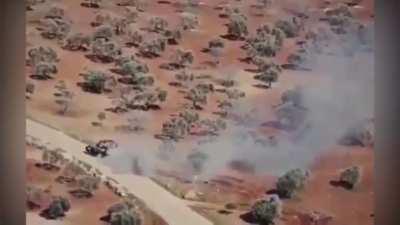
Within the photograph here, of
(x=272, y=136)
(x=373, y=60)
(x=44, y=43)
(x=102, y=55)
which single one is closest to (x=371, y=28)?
(x=373, y=60)

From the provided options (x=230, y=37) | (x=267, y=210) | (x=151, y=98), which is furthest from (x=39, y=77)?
(x=267, y=210)

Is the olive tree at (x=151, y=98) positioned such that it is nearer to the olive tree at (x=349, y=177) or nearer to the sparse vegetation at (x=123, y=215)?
the sparse vegetation at (x=123, y=215)

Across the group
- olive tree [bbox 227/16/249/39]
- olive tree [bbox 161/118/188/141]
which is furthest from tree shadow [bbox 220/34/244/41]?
olive tree [bbox 161/118/188/141]

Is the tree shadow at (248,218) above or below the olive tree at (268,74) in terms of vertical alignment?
below

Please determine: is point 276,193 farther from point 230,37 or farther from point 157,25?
point 157,25

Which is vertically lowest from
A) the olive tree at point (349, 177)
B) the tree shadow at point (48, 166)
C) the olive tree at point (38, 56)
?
the olive tree at point (349, 177)

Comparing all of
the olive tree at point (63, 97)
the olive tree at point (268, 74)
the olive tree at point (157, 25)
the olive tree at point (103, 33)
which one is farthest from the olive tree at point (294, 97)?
the olive tree at point (63, 97)

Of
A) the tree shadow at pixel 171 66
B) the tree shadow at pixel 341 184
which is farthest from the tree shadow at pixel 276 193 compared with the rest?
the tree shadow at pixel 171 66
